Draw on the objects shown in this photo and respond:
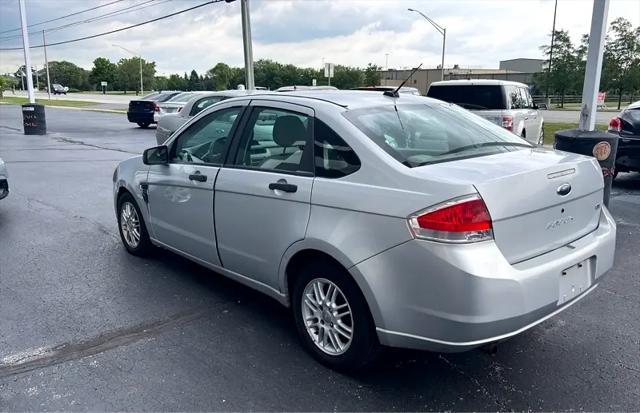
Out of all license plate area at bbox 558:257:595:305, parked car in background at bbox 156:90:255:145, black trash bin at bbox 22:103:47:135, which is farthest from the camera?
black trash bin at bbox 22:103:47:135

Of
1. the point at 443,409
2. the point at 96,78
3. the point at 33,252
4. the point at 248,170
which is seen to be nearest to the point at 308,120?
the point at 248,170

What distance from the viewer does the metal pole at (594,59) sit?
7.15 meters

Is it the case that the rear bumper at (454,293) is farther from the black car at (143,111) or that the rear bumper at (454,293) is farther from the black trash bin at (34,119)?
the black car at (143,111)

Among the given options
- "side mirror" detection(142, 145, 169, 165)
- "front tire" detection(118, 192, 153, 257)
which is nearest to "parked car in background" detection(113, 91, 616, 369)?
"side mirror" detection(142, 145, 169, 165)

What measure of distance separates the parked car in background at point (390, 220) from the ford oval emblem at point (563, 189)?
1 cm

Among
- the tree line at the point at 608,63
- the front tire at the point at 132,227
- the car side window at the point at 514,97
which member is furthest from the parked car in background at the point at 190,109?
the tree line at the point at 608,63

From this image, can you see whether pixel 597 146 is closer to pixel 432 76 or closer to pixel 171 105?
pixel 171 105

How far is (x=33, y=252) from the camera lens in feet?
18.4

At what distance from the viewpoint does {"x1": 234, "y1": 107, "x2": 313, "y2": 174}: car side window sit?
3428 mm

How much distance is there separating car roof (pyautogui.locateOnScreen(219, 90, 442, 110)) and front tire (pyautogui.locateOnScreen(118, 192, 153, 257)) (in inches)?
76.8

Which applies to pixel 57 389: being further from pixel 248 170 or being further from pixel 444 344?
pixel 444 344

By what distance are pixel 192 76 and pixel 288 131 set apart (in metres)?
94.4

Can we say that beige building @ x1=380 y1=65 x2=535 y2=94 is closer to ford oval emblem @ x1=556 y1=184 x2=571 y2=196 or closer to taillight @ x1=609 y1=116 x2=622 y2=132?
taillight @ x1=609 y1=116 x2=622 y2=132

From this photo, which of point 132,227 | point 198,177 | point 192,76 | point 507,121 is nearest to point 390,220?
point 198,177
